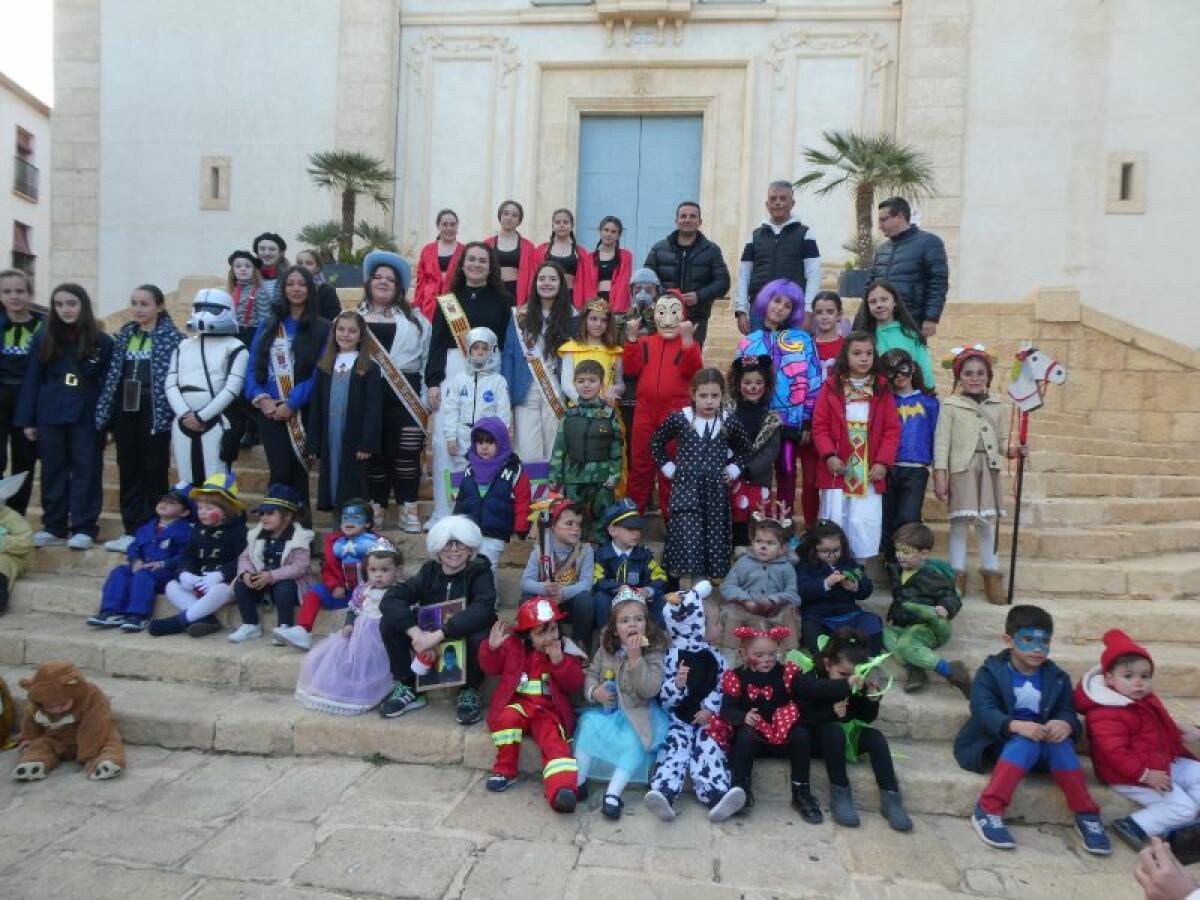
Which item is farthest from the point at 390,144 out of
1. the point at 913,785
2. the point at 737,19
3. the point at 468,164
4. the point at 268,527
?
the point at 913,785

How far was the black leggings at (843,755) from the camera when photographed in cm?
369

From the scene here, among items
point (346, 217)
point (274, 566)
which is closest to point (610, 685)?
point (274, 566)

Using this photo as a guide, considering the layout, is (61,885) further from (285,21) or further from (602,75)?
(285,21)

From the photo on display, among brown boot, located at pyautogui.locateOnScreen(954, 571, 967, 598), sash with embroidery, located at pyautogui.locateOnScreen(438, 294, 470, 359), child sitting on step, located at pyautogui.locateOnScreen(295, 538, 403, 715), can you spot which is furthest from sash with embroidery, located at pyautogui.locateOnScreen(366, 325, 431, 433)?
brown boot, located at pyautogui.locateOnScreen(954, 571, 967, 598)

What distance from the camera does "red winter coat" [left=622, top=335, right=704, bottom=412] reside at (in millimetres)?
5371

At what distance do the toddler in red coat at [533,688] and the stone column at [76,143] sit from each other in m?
13.2

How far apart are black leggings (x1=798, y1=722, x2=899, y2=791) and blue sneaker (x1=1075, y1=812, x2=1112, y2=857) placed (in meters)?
0.74

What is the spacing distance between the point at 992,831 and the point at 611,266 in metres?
4.62

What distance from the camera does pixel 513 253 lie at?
674 centimetres

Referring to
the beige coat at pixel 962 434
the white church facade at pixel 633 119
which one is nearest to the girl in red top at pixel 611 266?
the beige coat at pixel 962 434

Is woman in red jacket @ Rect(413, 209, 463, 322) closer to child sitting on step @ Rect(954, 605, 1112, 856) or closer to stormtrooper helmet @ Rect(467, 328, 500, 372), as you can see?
stormtrooper helmet @ Rect(467, 328, 500, 372)

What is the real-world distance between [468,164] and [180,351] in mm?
8927

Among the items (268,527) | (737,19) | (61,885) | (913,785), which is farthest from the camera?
(737,19)

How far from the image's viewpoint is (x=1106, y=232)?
1234 cm
